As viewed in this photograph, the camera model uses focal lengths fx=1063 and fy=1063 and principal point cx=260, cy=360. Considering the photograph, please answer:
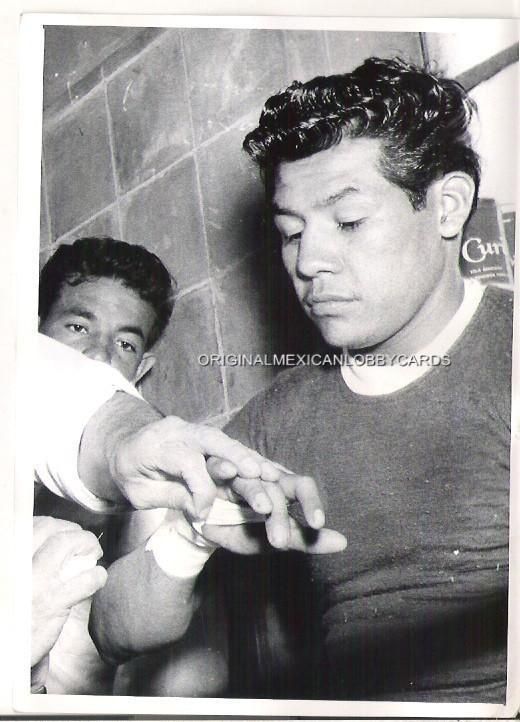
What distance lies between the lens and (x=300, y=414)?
1.28 metres

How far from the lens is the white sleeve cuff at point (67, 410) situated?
4.21 ft

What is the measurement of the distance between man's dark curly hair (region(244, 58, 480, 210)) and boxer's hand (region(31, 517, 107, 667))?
486mm

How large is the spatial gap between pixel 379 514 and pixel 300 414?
0.50 ft

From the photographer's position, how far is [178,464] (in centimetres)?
126

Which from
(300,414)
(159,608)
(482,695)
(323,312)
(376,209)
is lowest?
(482,695)

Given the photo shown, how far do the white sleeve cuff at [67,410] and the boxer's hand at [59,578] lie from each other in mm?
46

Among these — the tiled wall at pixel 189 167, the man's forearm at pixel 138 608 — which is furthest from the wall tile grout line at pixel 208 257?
the man's forearm at pixel 138 608

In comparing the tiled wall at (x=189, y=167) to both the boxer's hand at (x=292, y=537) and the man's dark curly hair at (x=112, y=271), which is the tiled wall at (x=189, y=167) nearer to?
the man's dark curly hair at (x=112, y=271)

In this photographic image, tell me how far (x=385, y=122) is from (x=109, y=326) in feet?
1.35

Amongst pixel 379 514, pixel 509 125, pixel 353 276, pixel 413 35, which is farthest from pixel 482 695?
pixel 413 35

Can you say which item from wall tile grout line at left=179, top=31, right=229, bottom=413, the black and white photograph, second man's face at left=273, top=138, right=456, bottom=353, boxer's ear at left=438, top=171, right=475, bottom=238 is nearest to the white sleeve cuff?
the black and white photograph

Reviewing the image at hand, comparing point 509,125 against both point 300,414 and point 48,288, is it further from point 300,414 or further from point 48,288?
point 48,288

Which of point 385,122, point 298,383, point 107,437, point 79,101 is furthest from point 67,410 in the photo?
point 385,122

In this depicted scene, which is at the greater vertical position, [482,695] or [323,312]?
[323,312]
